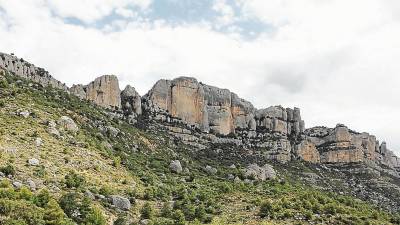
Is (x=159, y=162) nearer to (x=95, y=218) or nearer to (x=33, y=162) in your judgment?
(x=33, y=162)

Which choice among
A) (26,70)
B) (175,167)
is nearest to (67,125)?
(175,167)

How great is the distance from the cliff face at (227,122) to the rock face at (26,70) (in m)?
0.43

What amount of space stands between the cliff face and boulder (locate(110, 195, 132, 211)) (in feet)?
166

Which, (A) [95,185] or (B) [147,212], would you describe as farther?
(A) [95,185]

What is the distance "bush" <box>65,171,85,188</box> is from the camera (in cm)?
3991

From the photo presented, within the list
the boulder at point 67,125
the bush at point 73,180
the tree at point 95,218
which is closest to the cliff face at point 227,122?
the boulder at point 67,125

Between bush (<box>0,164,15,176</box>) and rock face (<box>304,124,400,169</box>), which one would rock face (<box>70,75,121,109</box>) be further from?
bush (<box>0,164,15,176</box>)

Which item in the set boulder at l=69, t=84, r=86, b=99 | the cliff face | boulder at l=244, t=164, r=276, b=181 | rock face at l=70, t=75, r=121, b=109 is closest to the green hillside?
boulder at l=244, t=164, r=276, b=181

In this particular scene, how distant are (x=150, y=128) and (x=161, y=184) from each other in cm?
5132

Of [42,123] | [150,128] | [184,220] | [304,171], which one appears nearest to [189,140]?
[150,128]

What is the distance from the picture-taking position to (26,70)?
82.6 m

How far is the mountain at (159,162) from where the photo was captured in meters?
39.0

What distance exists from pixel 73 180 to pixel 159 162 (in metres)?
32.0

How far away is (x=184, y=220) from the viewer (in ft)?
136
